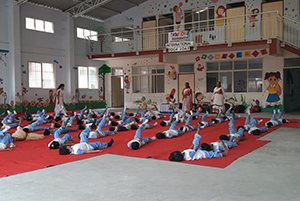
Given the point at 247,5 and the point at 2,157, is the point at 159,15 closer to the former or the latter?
the point at 247,5

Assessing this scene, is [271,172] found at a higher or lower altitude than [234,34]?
lower

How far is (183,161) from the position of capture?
523cm

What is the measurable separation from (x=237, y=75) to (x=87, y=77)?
9.56 meters

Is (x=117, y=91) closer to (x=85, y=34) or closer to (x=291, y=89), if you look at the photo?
(x=85, y=34)

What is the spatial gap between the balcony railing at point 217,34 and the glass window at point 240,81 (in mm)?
1901


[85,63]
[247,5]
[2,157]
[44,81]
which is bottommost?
[2,157]

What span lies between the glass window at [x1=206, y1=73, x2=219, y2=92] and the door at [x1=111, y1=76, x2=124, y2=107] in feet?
22.9

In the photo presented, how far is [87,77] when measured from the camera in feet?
64.7

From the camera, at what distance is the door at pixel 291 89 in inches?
600

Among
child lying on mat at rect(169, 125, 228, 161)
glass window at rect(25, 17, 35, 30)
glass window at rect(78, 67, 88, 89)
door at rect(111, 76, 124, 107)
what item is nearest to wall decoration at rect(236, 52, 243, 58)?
door at rect(111, 76, 124, 107)

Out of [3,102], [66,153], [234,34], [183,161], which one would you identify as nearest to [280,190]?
[183,161]

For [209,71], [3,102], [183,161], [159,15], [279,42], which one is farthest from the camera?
[159,15]

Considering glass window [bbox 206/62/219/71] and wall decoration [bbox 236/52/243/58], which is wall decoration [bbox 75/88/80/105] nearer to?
glass window [bbox 206/62/219/71]

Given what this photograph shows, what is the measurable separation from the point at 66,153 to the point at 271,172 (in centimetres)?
377
